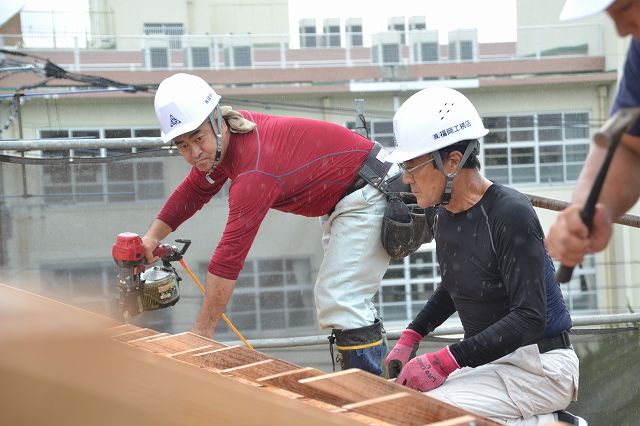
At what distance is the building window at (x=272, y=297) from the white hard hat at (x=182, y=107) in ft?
6.51

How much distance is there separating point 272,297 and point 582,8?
4.16m

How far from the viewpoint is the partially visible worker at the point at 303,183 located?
4.02 metres

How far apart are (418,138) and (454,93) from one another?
260mm

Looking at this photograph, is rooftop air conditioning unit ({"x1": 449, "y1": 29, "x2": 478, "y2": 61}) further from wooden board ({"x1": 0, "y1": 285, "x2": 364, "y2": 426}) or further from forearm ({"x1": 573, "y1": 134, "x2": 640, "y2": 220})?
wooden board ({"x1": 0, "y1": 285, "x2": 364, "y2": 426})

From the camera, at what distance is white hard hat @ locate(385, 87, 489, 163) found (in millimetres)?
3367

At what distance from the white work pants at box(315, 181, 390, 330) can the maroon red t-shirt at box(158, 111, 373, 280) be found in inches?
5.2

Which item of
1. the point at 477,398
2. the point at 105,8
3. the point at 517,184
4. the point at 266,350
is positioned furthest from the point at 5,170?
the point at 105,8

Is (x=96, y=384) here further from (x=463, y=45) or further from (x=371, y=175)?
(x=463, y=45)

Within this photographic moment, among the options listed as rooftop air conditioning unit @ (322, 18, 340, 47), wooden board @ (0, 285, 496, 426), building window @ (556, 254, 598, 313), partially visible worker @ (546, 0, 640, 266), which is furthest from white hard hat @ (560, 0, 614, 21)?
rooftop air conditioning unit @ (322, 18, 340, 47)

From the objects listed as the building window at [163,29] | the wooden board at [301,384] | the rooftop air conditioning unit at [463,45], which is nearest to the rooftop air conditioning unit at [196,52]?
the building window at [163,29]

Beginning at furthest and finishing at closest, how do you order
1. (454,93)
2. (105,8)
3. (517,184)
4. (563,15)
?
(105,8), (517,184), (454,93), (563,15)

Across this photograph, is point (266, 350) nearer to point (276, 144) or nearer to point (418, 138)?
point (276, 144)

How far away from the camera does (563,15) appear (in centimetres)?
208

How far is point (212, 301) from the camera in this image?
380 cm
